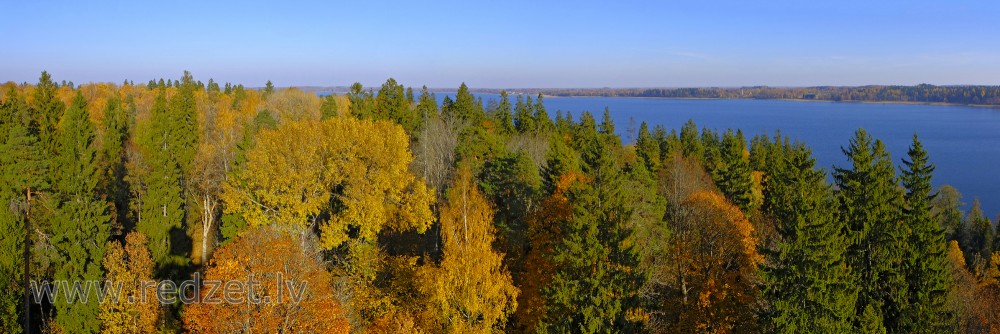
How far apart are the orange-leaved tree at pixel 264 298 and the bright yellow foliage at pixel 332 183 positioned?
560cm

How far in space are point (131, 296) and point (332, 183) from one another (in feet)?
26.7

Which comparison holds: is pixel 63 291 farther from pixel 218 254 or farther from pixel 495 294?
pixel 495 294

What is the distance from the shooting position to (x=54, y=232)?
2458 cm

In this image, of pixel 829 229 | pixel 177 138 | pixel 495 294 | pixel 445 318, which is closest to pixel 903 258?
pixel 829 229

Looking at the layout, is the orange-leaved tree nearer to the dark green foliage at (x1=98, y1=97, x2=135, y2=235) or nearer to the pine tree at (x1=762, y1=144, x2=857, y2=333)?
the pine tree at (x1=762, y1=144, x2=857, y2=333)

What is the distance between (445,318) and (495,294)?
172 centimetres

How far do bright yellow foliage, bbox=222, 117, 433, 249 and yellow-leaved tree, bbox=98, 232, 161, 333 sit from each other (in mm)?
3794

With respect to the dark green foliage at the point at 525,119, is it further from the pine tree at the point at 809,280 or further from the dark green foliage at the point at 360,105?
the pine tree at the point at 809,280

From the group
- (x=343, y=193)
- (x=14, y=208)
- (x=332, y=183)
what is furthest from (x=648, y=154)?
(x=14, y=208)

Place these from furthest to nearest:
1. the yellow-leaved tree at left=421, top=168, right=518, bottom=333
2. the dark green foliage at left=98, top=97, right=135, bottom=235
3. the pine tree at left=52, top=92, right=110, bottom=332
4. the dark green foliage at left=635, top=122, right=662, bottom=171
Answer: the dark green foliage at left=635, top=122, right=662, bottom=171
the dark green foliage at left=98, top=97, right=135, bottom=235
the pine tree at left=52, top=92, right=110, bottom=332
the yellow-leaved tree at left=421, top=168, right=518, bottom=333

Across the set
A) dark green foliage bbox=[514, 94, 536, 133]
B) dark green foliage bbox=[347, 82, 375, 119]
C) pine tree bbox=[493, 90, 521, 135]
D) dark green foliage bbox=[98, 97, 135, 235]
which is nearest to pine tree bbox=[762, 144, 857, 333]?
dark green foliage bbox=[98, 97, 135, 235]

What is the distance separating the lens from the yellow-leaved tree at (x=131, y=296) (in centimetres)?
2264

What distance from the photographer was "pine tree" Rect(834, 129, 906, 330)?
68.4 ft

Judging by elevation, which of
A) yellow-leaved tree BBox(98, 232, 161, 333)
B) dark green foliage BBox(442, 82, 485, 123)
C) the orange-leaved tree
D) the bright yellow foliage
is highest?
dark green foliage BBox(442, 82, 485, 123)
